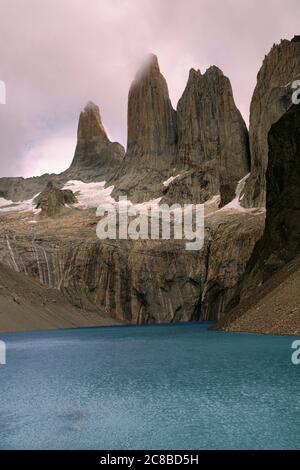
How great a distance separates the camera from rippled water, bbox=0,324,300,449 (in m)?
14.5

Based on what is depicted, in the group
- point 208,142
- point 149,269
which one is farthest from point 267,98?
point 149,269

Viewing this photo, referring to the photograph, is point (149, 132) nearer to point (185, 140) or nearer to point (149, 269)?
point (185, 140)

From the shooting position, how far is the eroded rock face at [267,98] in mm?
119750

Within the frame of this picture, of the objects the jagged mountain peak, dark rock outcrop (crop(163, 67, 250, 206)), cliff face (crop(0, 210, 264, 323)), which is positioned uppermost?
the jagged mountain peak

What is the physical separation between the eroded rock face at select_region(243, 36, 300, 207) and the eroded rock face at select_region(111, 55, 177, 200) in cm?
3706

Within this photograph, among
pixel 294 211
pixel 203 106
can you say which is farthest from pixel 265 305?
pixel 203 106

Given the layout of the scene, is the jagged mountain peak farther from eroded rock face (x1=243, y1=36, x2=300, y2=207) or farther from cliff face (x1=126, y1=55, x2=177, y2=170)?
eroded rock face (x1=243, y1=36, x2=300, y2=207)

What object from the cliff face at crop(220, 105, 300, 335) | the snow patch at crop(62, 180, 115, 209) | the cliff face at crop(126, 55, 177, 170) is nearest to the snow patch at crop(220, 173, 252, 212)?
the cliff face at crop(126, 55, 177, 170)

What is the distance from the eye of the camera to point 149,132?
163m

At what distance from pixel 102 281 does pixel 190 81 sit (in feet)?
216

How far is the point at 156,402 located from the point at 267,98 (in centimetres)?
11268
